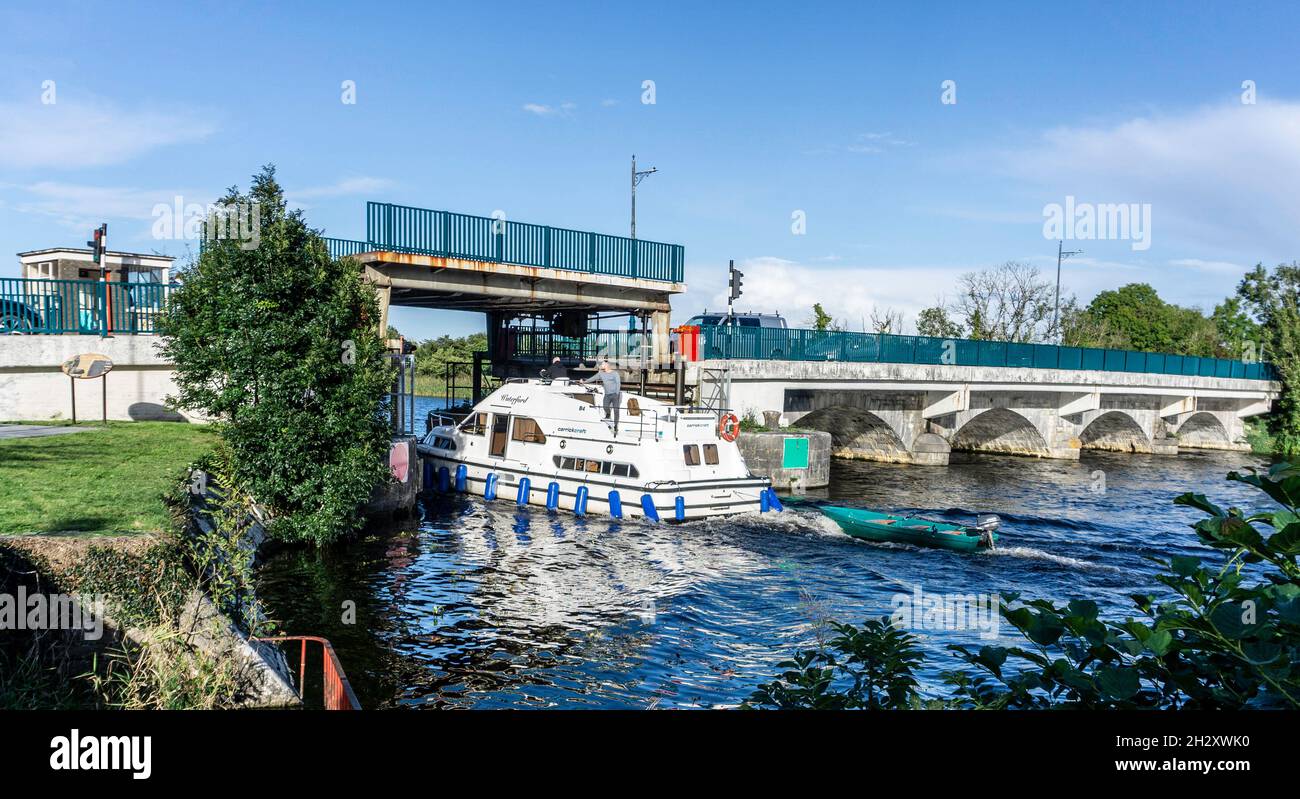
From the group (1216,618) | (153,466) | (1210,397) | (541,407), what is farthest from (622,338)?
(1210,397)

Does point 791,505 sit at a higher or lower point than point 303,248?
lower

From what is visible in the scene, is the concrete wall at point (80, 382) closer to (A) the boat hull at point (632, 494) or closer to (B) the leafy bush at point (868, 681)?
(A) the boat hull at point (632, 494)

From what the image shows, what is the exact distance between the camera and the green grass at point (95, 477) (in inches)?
460

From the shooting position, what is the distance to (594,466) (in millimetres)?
24234

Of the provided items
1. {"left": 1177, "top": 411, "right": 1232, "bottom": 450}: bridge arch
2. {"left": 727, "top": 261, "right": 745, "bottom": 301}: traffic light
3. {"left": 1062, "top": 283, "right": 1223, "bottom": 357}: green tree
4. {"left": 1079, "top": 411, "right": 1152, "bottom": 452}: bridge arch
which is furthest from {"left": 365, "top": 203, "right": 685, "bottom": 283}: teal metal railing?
{"left": 1062, "top": 283, "right": 1223, "bottom": 357}: green tree

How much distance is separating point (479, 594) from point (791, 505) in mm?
12762

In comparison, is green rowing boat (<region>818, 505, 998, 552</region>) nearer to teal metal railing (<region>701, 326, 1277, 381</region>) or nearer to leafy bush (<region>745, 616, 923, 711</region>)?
teal metal railing (<region>701, 326, 1277, 381</region>)

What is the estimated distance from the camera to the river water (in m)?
12.3

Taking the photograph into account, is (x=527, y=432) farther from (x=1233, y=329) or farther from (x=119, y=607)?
(x=1233, y=329)

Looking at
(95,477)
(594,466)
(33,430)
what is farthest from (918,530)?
(33,430)
